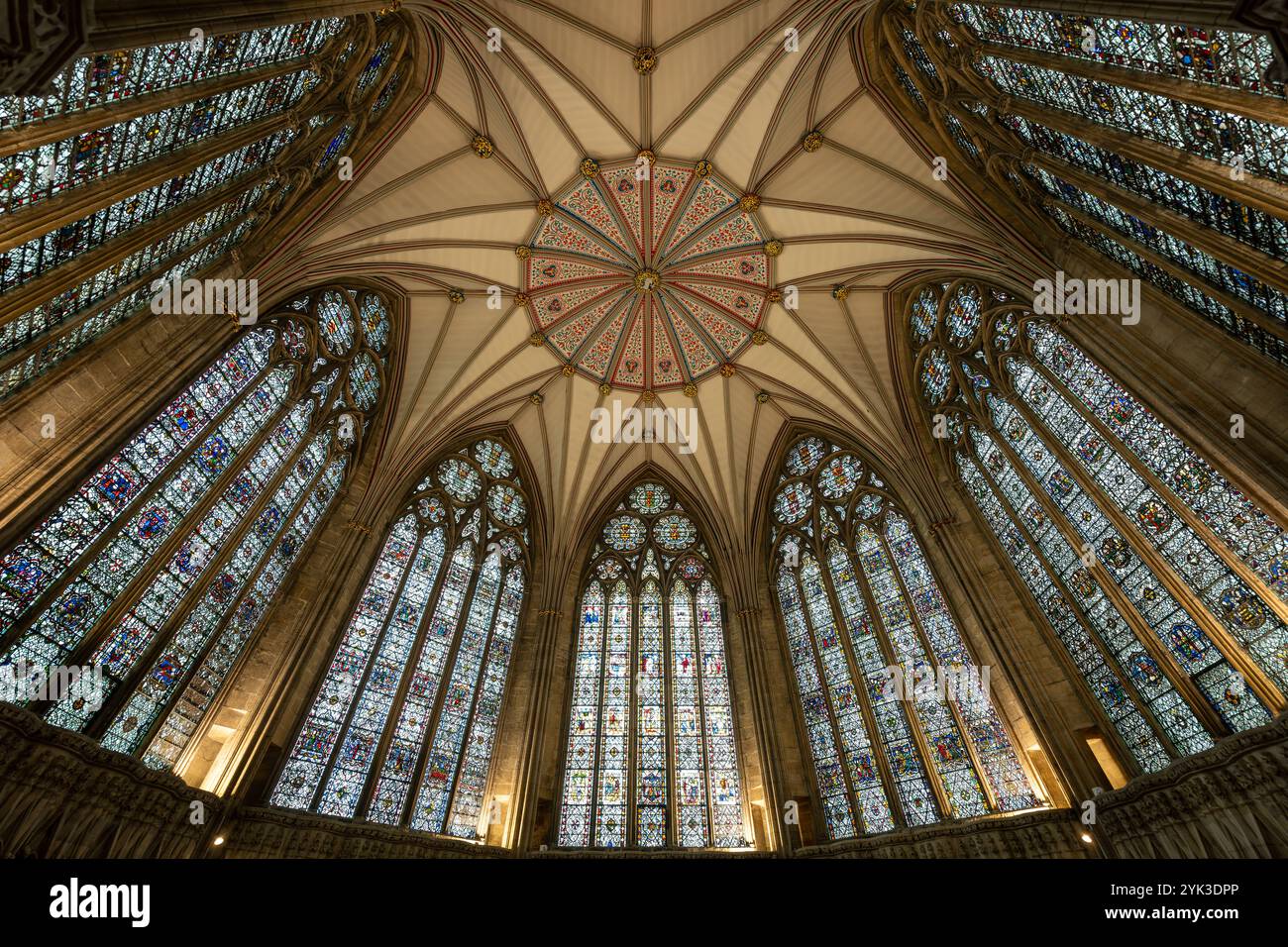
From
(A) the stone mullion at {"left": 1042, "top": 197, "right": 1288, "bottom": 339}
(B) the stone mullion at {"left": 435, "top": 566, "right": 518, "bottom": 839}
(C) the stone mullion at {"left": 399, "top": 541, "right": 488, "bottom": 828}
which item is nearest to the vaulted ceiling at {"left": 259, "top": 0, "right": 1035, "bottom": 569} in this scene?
(B) the stone mullion at {"left": 435, "top": 566, "right": 518, "bottom": 839}

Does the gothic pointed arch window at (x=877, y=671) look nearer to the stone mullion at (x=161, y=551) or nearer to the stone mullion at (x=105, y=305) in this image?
the stone mullion at (x=161, y=551)

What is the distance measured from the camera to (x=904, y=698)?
13.7 meters

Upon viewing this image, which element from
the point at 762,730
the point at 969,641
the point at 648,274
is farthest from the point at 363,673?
the point at 969,641

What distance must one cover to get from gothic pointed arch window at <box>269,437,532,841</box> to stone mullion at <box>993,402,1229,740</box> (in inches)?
483

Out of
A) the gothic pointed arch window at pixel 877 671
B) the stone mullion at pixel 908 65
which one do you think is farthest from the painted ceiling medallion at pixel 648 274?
the gothic pointed arch window at pixel 877 671

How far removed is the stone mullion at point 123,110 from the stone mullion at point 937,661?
1496cm

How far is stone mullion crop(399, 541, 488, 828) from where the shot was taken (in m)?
13.1

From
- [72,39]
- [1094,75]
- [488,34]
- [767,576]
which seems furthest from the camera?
[767,576]

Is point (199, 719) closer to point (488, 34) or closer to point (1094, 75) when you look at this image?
point (488, 34)
